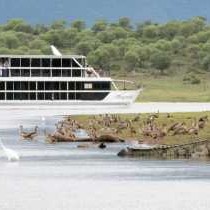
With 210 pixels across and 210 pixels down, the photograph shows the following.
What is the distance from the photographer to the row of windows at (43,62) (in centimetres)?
13875

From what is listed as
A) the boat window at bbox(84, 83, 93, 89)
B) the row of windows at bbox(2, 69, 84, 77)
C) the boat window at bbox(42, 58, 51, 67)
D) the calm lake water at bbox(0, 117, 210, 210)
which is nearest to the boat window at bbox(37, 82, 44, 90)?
the row of windows at bbox(2, 69, 84, 77)

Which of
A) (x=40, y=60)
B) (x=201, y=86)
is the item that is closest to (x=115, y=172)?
(x=40, y=60)

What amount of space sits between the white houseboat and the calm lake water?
7810 cm

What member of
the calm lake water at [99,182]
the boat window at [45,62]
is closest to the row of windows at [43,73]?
the boat window at [45,62]

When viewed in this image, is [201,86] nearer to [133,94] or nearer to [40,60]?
[133,94]

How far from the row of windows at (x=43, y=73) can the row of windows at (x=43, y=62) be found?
0.67 metres

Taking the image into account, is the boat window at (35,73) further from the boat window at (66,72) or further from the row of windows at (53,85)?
the boat window at (66,72)

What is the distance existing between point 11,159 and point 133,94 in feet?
303

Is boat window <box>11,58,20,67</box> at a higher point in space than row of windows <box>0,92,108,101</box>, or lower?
higher

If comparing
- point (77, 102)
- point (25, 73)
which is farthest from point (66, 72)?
point (25, 73)

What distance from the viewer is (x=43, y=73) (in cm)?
13988

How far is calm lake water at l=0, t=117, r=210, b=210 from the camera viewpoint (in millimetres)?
38719

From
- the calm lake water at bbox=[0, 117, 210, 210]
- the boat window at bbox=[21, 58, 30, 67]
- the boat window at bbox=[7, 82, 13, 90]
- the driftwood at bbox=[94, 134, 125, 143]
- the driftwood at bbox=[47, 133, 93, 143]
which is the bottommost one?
the calm lake water at bbox=[0, 117, 210, 210]

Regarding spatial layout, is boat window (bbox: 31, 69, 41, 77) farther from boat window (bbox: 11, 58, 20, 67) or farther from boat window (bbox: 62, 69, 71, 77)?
boat window (bbox: 62, 69, 71, 77)
